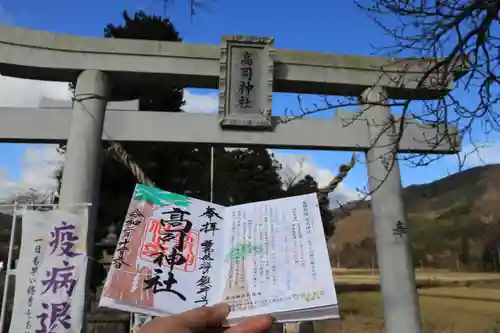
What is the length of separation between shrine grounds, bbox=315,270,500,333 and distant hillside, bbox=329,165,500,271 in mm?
343

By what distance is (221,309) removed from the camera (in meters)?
0.99

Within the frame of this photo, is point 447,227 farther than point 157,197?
Yes

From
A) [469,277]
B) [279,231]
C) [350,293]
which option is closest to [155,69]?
[279,231]

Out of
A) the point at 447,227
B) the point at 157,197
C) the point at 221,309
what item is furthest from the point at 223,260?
the point at 447,227

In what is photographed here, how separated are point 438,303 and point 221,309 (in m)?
7.57

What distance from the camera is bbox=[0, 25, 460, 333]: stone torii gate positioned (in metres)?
3.94

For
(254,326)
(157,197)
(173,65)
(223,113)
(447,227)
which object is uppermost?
(173,65)

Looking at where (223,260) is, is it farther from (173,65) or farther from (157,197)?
(173,65)

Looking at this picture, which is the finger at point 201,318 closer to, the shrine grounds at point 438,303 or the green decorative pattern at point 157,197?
the green decorative pattern at point 157,197

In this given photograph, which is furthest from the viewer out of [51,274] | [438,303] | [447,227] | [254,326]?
[447,227]

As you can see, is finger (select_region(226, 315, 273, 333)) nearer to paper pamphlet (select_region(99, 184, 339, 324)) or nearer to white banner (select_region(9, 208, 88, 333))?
paper pamphlet (select_region(99, 184, 339, 324))

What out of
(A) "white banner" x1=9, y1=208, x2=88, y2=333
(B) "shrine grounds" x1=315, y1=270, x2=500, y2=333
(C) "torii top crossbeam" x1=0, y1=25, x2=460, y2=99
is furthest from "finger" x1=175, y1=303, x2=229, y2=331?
(B) "shrine grounds" x1=315, y1=270, x2=500, y2=333

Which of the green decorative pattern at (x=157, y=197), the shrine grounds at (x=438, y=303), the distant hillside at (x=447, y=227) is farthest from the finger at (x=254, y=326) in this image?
the shrine grounds at (x=438, y=303)

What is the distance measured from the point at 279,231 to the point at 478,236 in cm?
837
